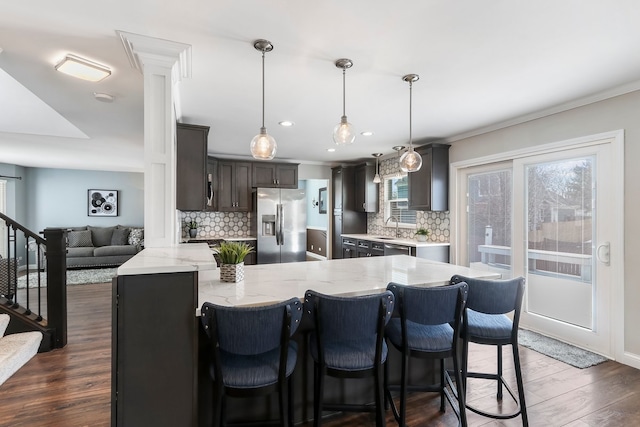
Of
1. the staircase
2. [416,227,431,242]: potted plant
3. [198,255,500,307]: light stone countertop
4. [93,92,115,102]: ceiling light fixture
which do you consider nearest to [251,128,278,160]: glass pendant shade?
[198,255,500,307]: light stone countertop

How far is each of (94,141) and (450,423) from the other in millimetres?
5737

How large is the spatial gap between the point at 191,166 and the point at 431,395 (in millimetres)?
2885

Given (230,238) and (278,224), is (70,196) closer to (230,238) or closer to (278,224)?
(230,238)

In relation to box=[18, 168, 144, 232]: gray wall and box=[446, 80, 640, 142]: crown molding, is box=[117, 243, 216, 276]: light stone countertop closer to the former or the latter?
box=[446, 80, 640, 142]: crown molding

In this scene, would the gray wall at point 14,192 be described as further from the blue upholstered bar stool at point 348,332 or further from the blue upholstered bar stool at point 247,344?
the blue upholstered bar stool at point 348,332

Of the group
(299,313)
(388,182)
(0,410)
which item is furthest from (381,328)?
(388,182)

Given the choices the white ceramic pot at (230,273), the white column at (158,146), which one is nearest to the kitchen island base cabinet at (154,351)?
the white ceramic pot at (230,273)

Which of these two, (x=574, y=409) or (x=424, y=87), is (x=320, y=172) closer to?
(x=424, y=87)

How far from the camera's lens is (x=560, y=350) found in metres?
3.14

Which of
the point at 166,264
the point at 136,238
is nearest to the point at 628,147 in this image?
the point at 166,264

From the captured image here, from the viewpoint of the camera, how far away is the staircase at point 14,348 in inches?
102

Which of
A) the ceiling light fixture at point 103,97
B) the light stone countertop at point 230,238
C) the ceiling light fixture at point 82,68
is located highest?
the ceiling light fixture at point 103,97

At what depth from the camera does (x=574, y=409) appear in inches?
86.4

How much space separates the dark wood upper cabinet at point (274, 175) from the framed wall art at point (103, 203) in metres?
4.51
